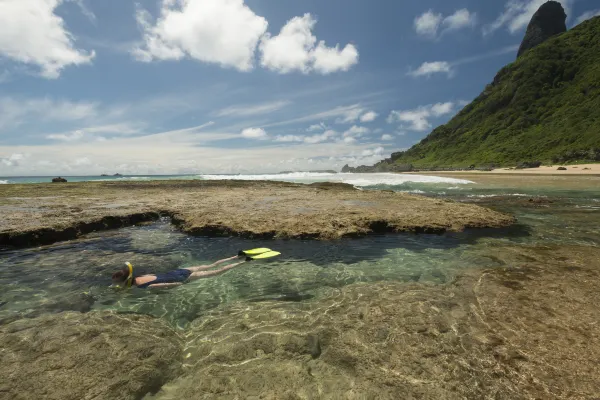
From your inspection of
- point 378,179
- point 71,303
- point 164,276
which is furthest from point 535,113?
point 71,303

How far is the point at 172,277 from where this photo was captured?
878 centimetres

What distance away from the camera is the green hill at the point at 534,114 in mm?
98875

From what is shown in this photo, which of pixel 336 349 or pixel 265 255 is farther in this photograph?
pixel 265 255

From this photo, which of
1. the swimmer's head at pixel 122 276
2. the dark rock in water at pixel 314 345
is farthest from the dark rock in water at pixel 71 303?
the dark rock in water at pixel 314 345

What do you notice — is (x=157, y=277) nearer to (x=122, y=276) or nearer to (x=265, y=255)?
(x=122, y=276)

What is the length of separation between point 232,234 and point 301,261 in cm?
472

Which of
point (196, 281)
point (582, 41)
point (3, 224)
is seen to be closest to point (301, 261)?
point (196, 281)

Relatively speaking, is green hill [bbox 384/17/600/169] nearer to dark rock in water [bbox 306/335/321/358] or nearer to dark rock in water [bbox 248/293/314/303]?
dark rock in water [bbox 248/293/314/303]

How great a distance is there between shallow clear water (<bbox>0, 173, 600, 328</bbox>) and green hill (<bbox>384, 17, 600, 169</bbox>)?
297 ft

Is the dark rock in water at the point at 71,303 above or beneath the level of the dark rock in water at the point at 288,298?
above

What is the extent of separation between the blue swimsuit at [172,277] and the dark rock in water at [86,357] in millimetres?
1802

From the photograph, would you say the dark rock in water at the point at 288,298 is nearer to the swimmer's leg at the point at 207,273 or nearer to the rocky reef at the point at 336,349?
the rocky reef at the point at 336,349

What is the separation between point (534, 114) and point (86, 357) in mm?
172870

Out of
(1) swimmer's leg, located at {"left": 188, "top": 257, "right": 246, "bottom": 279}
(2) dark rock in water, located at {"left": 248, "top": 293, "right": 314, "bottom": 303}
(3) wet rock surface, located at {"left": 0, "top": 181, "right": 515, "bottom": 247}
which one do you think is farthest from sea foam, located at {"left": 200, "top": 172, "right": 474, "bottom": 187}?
(2) dark rock in water, located at {"left": 248, "top": 293, "right": 314, "bottom": 303}
